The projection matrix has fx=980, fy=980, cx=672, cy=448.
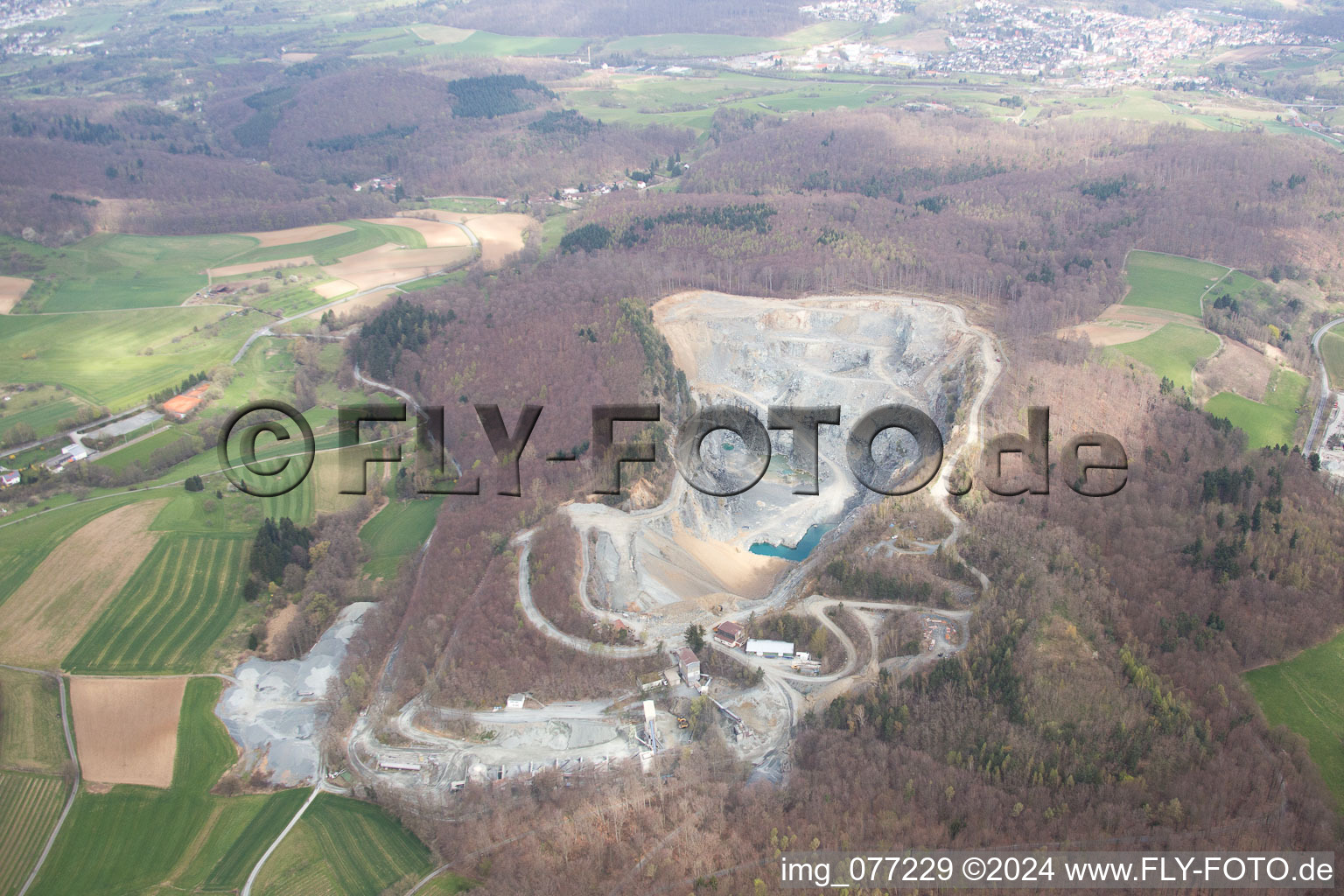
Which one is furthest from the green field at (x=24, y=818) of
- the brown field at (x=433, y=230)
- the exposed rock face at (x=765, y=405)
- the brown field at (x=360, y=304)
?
the brown field at (x=433, y=230)

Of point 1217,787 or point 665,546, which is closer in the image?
point 1217,787

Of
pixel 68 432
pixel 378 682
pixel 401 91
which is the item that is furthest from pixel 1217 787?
pixel 401 91

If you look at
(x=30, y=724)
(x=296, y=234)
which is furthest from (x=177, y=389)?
(x=296, y=234)

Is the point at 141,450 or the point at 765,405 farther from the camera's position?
the point at 765,405

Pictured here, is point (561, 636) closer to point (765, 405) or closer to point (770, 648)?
point (770, 648)

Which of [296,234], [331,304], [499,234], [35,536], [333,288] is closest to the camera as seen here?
[35,536]

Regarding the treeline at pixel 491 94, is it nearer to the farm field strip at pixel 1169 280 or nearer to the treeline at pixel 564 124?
the treeline at pixel 564 124

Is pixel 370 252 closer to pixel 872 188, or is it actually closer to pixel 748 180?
pixel 748 180
